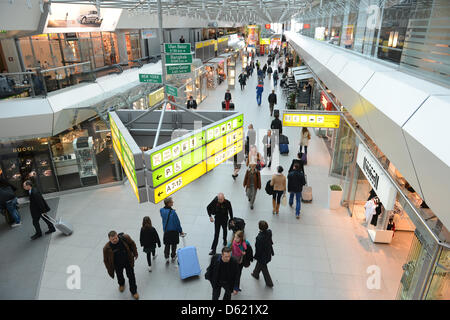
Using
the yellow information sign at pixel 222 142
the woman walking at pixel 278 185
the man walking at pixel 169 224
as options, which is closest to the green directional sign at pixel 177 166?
the yellow information sign at pixel 222 142

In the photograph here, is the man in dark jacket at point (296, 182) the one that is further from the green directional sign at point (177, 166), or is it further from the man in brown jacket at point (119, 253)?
the man in brown jacket at point (119, 253)

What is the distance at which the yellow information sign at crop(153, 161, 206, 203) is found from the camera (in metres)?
4.70

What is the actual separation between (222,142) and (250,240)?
3047mm

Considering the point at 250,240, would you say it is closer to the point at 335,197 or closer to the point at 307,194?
the point at 307,194

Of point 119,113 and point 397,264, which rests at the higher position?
point 119,113

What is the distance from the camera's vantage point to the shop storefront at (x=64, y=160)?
32.3 feet

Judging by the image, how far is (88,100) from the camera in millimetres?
10602

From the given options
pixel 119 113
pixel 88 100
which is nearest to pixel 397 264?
pixel 119 113

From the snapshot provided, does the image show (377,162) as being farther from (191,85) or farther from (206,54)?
(206,54)

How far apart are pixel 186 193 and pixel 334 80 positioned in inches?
225

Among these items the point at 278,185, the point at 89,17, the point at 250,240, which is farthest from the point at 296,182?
the point at 89,17

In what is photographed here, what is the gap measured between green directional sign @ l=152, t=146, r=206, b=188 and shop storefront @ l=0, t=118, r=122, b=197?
21.5ft

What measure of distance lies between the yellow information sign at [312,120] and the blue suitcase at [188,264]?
4617 mm

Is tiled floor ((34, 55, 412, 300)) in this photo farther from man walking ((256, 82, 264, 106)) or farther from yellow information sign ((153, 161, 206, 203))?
man walking ((256, 82, 264, 106))
